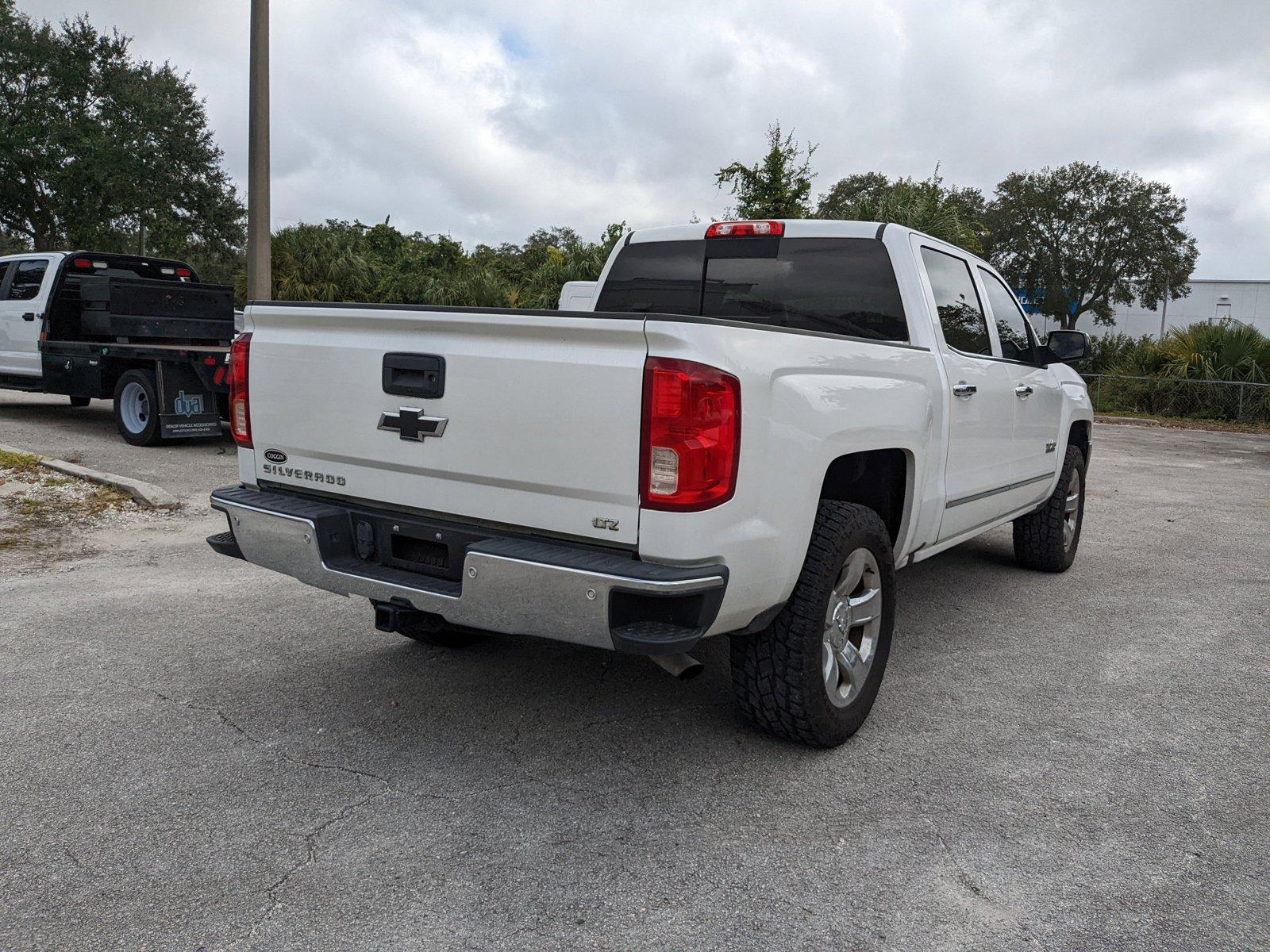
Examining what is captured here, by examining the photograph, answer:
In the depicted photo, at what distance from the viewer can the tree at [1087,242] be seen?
48.6m

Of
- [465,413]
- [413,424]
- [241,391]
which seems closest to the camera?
[465,413]

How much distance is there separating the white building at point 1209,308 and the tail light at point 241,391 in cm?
5747

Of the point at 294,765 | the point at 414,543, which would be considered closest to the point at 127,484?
the point at 294,765

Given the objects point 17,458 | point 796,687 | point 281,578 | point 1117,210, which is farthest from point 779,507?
point 1117,210

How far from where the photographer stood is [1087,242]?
1960 inches

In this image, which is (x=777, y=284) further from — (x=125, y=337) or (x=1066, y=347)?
(x=125, y=337)

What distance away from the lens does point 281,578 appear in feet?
18.9

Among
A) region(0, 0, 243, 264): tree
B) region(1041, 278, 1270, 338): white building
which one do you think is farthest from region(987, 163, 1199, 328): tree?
region(0, 0, 243, 264): tree

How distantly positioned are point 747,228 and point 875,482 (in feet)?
4.63

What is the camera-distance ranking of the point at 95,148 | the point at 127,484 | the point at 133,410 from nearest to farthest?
the point at 127,484
the point at 133,410
the point at 95,148

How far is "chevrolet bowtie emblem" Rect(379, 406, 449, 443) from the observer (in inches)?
128

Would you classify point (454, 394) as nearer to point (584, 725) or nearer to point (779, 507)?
point (779, 507)

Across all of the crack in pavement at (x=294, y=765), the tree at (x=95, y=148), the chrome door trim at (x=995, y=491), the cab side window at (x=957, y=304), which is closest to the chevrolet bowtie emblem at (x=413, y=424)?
the crack in pavement at (x=294, y=765)

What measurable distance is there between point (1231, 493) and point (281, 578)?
9.60m
